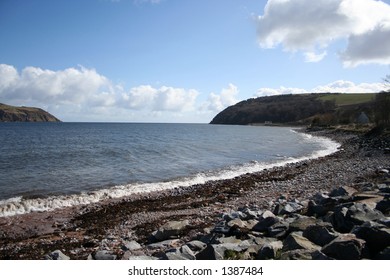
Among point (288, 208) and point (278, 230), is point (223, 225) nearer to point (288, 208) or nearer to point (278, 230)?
point (278, 230)

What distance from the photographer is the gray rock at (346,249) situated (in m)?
5.86

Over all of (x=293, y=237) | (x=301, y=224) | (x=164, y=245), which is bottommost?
(x=164, y=245)

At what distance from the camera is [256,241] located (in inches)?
303

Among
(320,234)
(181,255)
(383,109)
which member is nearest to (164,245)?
(181,255)

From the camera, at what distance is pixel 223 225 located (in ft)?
32.2

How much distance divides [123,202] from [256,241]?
12.1 meters

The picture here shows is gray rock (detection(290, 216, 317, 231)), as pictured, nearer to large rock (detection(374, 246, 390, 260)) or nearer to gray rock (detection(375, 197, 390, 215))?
gray rock (detection(375, 197, 390, 215))

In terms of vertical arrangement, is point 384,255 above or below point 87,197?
above

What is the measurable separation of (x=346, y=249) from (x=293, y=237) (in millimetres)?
1206

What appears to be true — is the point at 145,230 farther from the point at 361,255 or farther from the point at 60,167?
the point at 60,167

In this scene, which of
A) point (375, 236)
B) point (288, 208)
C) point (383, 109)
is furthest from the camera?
point (383, 109)

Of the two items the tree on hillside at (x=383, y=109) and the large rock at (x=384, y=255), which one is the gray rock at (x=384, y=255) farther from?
the tree on hillside at (x=383, y=109)

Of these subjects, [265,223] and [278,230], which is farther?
[265,223]

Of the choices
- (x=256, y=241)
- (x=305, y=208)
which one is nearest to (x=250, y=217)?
(x=305, y=208)
